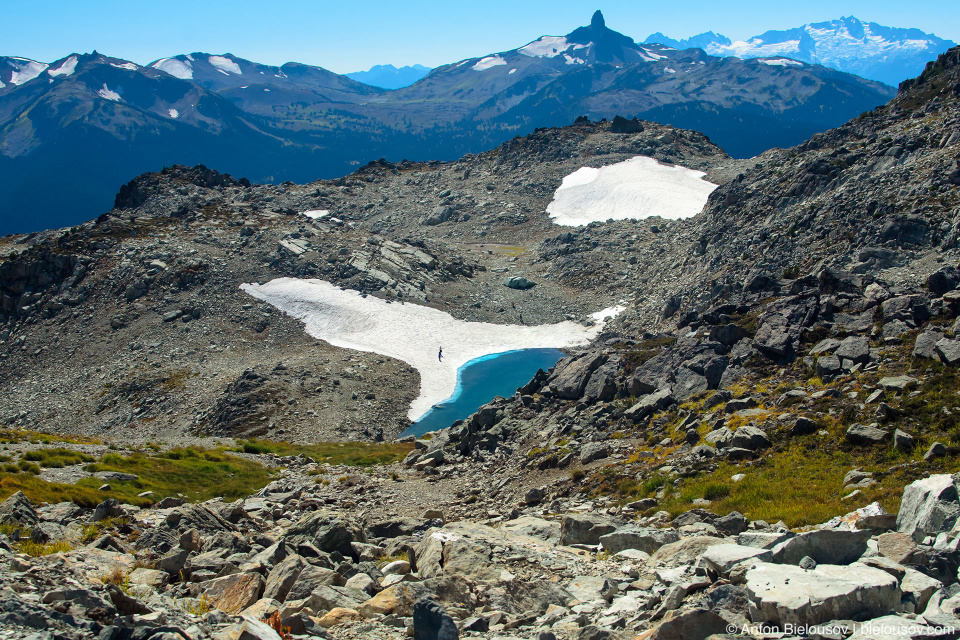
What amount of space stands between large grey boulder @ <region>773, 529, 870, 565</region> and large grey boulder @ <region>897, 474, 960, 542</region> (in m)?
1.27

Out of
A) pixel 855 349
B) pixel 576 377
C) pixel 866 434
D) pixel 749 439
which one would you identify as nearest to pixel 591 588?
pixel 749 439

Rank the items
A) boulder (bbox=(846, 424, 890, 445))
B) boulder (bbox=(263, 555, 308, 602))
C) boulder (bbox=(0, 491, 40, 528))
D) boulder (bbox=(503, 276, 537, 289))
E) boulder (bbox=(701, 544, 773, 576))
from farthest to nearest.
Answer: boulder (bbox=(503, 276, 537, 289)), boulder (bbox=(846, 424, 890, 445)), boulder (bbox=(0, 491, 40, 528)), boulder (bbox=(263, 555, 308, 602)), boulder (bbox=(701, 544, 773, 576))

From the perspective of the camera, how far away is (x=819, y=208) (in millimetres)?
51875

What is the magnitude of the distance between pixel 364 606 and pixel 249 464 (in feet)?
84.2

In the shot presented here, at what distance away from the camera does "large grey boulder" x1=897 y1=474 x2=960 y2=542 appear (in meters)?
11.0

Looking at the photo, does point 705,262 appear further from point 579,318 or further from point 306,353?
point 306,353

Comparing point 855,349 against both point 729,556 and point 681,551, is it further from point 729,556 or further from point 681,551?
point 729,556

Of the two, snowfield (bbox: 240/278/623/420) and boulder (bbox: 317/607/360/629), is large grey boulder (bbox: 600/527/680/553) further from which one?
snowfield (bbox: 240/278/623/420)

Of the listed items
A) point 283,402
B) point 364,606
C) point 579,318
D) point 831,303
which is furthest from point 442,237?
point 364,606

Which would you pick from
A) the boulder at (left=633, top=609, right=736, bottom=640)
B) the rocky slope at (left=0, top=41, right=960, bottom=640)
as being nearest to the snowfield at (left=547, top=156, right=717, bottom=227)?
the rocky slope at (left=0, top=41, right=960, bottom=640)

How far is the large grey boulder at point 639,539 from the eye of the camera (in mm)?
14430

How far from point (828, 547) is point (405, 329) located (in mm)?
56219

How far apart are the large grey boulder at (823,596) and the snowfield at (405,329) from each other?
48.3m

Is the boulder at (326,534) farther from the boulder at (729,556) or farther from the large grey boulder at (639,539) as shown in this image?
the boulder at (729,556)
